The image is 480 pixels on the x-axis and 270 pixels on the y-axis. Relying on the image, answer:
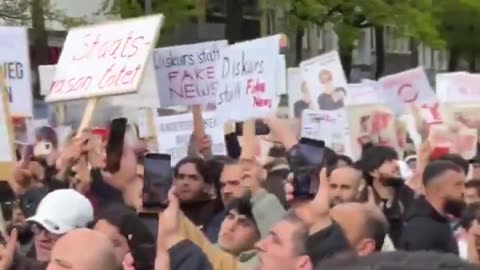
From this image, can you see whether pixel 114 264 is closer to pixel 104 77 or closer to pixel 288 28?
pixel 104 77

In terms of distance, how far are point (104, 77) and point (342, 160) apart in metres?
1.53

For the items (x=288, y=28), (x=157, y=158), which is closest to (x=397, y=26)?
(x=288, y=28)

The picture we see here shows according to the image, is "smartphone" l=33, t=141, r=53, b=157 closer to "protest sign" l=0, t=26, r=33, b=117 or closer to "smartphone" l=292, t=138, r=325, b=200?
"protest sign" l=0, t=26, r=33, b=117

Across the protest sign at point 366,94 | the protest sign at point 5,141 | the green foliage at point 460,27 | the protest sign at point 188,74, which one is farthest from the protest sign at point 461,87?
the green foliage at point 460,27

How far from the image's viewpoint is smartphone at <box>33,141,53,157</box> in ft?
31.9

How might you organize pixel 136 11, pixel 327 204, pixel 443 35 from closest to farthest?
pixel 327 204, pixel 136 11, pixel 443 35

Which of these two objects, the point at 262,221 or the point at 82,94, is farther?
the point at 82,94

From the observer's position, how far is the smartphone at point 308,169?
512 centimetres

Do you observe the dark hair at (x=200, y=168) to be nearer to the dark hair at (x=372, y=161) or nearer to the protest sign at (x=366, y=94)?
the dark hair at (x=372, y=161)

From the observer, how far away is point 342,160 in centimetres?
749

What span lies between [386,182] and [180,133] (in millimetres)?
3210

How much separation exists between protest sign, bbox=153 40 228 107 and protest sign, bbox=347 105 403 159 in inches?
65.0

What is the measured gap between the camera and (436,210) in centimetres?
570

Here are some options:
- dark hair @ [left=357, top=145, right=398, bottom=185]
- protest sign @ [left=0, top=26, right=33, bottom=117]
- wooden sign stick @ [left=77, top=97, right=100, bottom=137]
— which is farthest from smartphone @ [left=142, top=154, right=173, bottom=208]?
protest sign @ [left=0, top=26, right=33, bottom=117]
